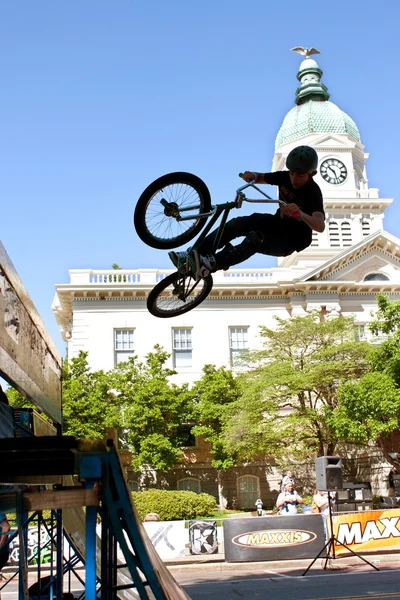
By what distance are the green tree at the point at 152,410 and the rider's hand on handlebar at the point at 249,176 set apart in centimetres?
2898

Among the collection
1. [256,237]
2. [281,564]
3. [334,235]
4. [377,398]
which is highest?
[334,235]

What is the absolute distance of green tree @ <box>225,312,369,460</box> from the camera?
3400 centimetres

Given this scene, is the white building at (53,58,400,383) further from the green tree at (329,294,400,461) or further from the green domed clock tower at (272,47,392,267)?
the green tree at (329,294,400,461)

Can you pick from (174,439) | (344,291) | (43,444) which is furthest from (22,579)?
(344,291)

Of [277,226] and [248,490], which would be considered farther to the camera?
[248,490]

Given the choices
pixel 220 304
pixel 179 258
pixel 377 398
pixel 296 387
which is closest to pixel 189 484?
pixel 296 387

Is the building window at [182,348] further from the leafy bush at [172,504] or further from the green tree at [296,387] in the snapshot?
the leafy bush at [172,504]

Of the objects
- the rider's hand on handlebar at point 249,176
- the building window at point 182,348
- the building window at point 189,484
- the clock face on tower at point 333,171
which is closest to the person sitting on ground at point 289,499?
the rider's hand on handlebar at point 249,176

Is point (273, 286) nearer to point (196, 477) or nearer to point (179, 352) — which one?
point (179, 352)

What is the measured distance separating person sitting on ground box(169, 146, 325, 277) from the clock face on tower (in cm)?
4609

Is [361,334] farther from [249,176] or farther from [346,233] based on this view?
[249,176]

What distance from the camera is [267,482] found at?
37875 millimetres

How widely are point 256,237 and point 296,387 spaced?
90.1ft

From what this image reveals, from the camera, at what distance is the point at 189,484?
3781cm
